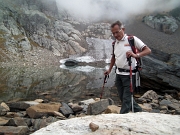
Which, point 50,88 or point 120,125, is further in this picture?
point 50,88

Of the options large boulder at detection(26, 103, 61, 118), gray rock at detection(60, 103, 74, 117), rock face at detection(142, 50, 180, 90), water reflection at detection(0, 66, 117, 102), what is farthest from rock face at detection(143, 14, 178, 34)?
large boulder at detection(26, 103, 61, 118)

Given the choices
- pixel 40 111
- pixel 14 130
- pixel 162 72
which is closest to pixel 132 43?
pixel 14 130

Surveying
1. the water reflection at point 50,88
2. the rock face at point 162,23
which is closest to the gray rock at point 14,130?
the water reflection at point 50,88

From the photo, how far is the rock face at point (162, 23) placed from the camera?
166 metres

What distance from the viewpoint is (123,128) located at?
3.66 metres

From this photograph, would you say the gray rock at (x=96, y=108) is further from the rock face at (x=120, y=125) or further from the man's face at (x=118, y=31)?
the rock face at (x=120, y=125)

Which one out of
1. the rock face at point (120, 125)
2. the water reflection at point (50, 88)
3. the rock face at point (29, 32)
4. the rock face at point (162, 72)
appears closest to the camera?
the rock face at point (120, 125)

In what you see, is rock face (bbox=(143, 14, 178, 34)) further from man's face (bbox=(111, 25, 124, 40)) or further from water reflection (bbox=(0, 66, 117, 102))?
man's face (bbox=(111, 25, 124, 40))

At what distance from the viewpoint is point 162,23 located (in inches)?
6801

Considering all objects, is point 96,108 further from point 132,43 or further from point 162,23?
point 162,23

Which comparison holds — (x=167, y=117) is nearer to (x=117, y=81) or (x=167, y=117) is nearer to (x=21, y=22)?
(x=117, y=81)

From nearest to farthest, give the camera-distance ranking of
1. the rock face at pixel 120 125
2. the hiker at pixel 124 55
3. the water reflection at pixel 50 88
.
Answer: the rock face at pixel 120 125
the hiker at pixel 124 55
the water reflection at pixel 50 88

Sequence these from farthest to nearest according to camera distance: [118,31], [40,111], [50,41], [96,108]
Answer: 1. [50,41]
2. [96,108]
3. [40,111]
4. [118,31]

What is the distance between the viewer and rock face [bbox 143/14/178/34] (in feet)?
545
